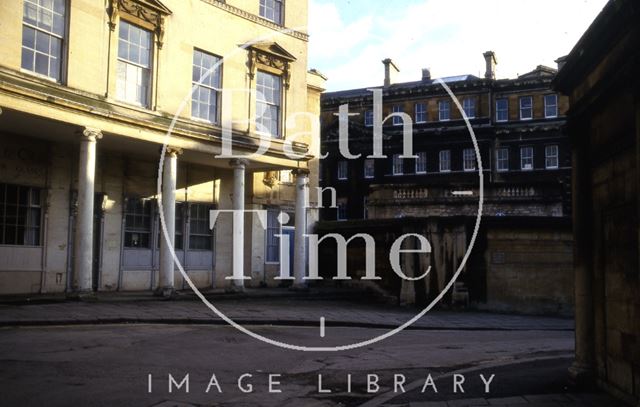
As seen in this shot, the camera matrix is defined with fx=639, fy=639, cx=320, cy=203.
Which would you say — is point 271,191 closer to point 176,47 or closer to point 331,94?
point 176,47

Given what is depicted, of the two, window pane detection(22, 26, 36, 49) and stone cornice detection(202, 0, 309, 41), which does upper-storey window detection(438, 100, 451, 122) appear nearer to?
stone cornice detection(202, 0, 309, 41)

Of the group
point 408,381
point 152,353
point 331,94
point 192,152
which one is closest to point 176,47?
point 192,152

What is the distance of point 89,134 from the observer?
616 inches

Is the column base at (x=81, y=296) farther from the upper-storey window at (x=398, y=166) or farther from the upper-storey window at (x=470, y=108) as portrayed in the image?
the upper-storey window at (x=470, y=108)

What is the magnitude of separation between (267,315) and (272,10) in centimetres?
1151

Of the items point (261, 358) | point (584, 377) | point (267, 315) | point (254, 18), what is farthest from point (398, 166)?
point (584, 377)

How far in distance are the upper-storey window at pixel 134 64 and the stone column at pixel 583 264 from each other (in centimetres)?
1269

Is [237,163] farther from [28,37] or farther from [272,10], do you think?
[28,37]

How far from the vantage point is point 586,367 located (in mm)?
7590

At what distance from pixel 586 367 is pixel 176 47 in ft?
47.9

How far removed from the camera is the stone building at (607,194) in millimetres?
6262

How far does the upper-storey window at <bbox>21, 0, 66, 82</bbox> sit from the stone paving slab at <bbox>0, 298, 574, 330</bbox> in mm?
5591

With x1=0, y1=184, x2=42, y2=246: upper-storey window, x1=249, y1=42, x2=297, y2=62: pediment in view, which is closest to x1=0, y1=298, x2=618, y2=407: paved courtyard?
x1=0, y1=184, x2=42, y2=246: upper-storey window

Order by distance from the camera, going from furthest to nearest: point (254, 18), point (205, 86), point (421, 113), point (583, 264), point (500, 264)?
point (421, 113), point (254, 18), point (500, 264), point (205, 86), point (583, 264)
